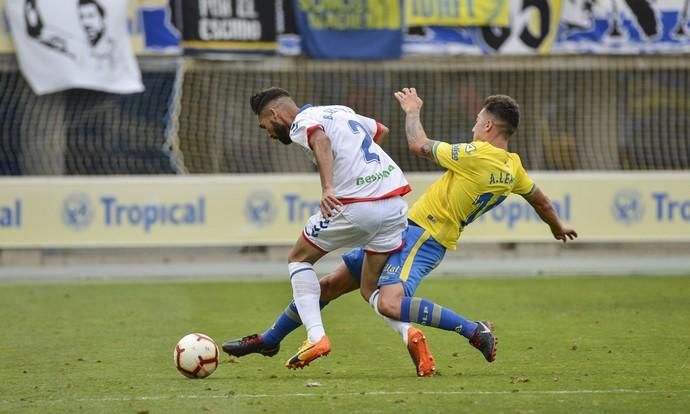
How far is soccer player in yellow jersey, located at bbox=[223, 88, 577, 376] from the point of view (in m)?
7.84

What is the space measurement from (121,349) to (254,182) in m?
9.00

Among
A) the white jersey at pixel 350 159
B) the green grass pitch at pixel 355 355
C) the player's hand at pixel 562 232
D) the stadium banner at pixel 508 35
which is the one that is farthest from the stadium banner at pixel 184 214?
the white jersey at pixel 350 159

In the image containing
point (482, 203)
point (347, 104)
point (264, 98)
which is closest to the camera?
point (264, 98)

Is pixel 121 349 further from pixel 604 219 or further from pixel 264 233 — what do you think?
pixel 604 219

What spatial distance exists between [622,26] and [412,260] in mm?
13142

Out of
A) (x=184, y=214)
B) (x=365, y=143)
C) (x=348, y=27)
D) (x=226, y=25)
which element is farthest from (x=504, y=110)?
(x=226, y=25)

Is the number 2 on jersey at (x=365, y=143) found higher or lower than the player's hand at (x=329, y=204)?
higher

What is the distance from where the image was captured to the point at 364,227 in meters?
7.77

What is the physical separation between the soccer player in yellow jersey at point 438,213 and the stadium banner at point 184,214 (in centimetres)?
995

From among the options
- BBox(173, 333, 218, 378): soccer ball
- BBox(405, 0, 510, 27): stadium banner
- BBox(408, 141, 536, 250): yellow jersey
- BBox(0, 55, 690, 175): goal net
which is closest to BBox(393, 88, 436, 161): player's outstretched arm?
BBox(408, 141, 536, 250): yellow jersey

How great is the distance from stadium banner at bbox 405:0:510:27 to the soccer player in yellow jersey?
39.1 feet

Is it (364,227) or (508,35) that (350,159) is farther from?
(508,35)

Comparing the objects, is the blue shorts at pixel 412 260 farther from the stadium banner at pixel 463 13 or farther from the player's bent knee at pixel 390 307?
the stadium banner at pixel 463 13

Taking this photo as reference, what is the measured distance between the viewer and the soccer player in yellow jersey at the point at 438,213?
25.7 ft
